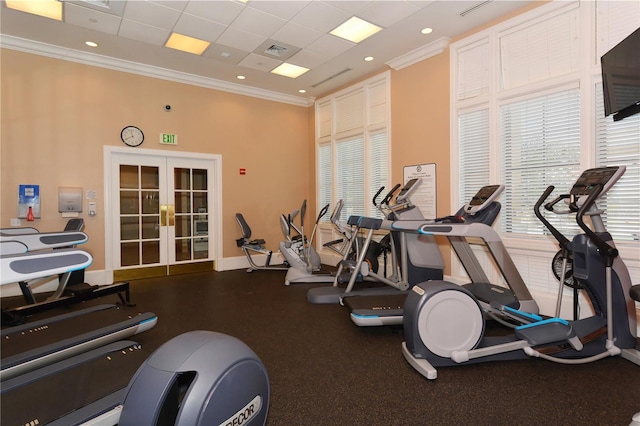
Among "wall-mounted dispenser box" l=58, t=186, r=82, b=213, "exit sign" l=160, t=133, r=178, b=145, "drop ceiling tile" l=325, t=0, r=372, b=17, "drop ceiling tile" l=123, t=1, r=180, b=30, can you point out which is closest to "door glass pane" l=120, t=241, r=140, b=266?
"wall-mounted dispenser box" l=58, t=186, r=82, b=213

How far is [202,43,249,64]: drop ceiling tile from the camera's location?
5.07 metres

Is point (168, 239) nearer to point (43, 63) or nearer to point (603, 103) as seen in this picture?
point (43, 63)

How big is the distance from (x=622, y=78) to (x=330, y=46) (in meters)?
3.48

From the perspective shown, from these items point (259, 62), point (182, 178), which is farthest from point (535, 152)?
point (182, 178)

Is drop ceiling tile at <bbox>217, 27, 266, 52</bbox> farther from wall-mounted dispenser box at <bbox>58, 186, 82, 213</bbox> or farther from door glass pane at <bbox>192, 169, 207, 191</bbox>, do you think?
wall-mounted dispenser box at <bbox>58, 186, 82, 213</bbox>

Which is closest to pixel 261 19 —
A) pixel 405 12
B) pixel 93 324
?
pixel 405 12

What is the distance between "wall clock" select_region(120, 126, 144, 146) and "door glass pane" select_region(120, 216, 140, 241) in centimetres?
126

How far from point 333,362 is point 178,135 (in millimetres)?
5030

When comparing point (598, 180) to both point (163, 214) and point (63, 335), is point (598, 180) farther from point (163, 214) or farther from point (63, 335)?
point (163, 214)

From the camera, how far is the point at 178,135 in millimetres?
6141

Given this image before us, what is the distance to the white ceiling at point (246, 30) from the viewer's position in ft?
13.1

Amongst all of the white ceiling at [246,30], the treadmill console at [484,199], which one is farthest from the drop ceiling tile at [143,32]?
the treadmill console at [484,199]

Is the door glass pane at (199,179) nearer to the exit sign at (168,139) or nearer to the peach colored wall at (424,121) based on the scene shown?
the exit sign at (168,139)

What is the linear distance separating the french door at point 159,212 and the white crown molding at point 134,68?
1.39 meters
